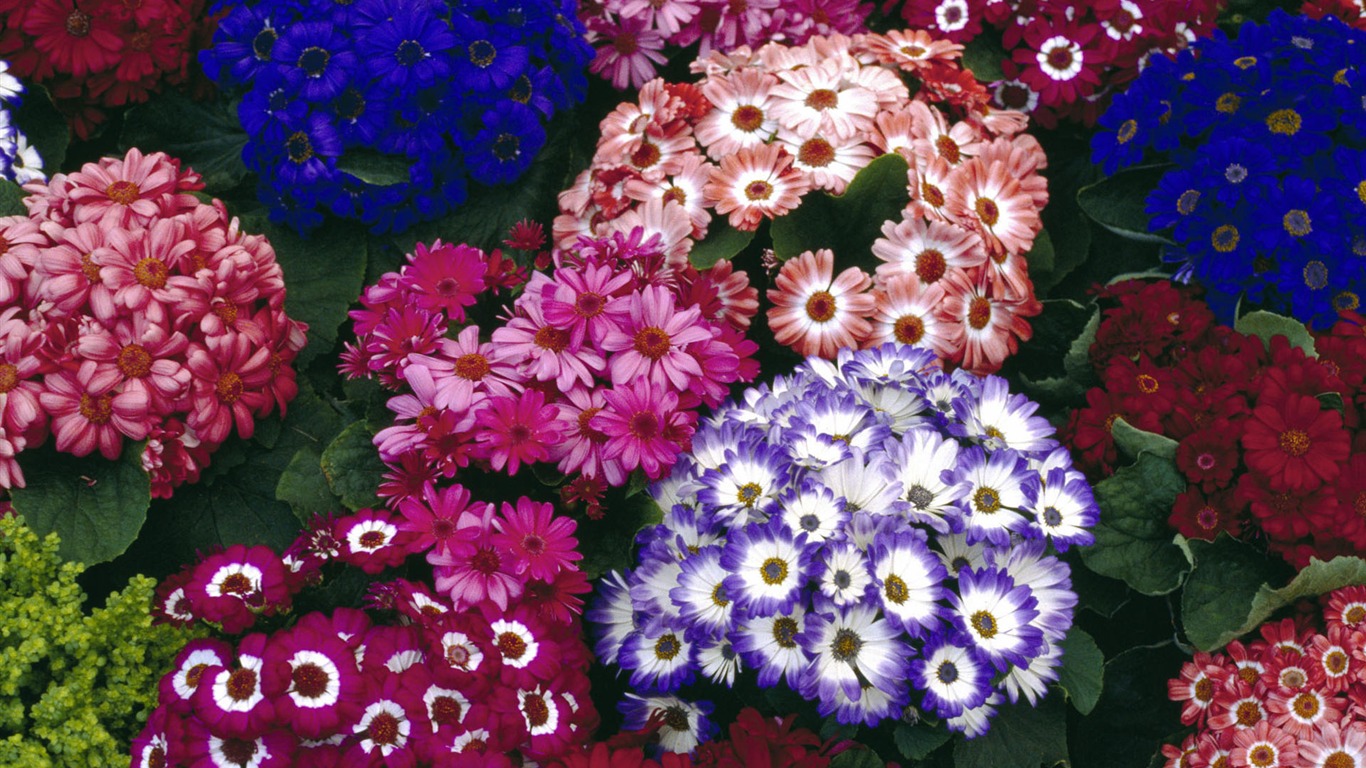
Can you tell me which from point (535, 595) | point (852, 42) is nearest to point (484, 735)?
point (535, 595)

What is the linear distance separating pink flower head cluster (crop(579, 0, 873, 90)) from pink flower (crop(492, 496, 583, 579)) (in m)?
1.28

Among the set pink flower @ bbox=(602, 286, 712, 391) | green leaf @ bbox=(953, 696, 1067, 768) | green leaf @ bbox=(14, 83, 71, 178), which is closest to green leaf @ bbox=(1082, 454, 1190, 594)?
green leaf @ bbox=(953, 696, 1067, 768)

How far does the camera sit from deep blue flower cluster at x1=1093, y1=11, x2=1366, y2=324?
2.18m

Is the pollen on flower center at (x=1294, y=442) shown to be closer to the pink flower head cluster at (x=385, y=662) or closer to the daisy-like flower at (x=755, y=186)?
the daisy-like flower at (x=755, y=186)

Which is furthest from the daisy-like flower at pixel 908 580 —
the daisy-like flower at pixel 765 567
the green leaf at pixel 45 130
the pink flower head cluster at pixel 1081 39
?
the green leaf at pixel 45 130

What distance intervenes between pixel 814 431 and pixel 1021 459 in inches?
13.6

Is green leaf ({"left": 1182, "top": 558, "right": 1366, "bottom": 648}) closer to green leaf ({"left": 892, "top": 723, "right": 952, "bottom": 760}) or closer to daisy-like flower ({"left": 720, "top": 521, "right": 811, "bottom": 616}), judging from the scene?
green leaf ({"left": 892, "top": 723, "right": 952, "bottom": 760})

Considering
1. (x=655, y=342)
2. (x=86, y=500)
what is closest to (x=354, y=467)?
(x=86, y=500)

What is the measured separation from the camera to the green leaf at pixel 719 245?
2283 millimetres

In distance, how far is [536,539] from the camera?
Result: 1839mm

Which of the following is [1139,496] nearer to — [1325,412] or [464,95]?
[1325,412]

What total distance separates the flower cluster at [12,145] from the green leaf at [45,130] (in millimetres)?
137

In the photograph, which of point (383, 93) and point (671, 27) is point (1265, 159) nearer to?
point (671, 27)

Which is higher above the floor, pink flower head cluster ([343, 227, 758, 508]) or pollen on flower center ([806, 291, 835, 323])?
pink flower head cluster ([343, 227, 758, 508])
